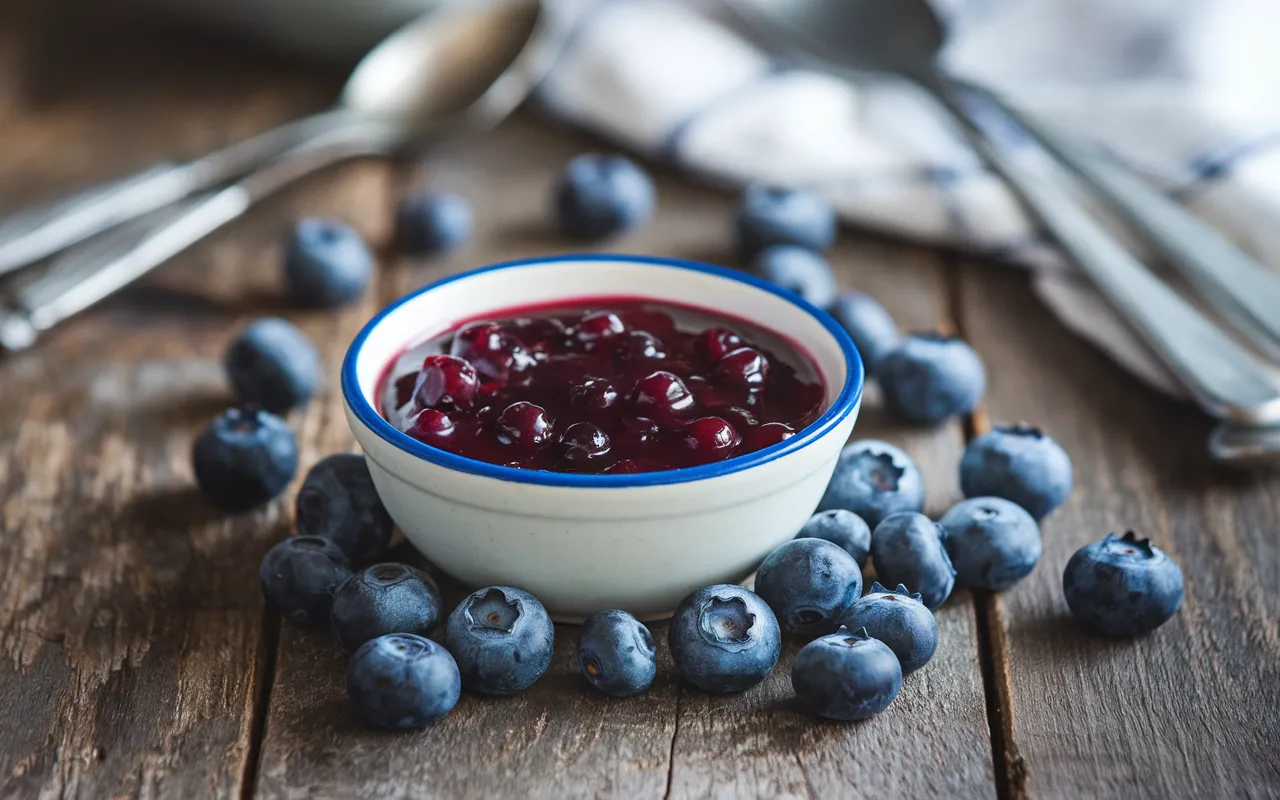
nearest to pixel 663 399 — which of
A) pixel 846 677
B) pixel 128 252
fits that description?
pixel 846 677

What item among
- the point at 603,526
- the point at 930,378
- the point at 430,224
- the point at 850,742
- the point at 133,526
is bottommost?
the point at 430,224

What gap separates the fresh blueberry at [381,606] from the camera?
1566 mm

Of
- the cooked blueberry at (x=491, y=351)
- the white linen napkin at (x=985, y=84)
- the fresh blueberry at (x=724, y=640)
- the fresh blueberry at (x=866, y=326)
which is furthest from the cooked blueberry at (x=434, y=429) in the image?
the white linen napkin at (x=985, y=84)

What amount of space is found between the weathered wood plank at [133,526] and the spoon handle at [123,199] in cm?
14

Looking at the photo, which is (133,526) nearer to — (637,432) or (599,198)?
(637,432)

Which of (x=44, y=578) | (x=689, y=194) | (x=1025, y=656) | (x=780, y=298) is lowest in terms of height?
(x=689, y=194)

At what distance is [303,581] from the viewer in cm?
164

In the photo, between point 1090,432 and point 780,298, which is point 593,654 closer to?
point 780,298

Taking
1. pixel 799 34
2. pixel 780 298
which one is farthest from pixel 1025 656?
pixel 799 34

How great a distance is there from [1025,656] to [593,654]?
52cm

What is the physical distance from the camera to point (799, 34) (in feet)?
9.98

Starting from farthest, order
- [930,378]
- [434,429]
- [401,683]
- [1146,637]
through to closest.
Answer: [930,378] → [1146,637] → [434,429] → [401,683]

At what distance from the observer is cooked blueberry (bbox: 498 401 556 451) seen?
1542 millimetres

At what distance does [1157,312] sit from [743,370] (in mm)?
906
